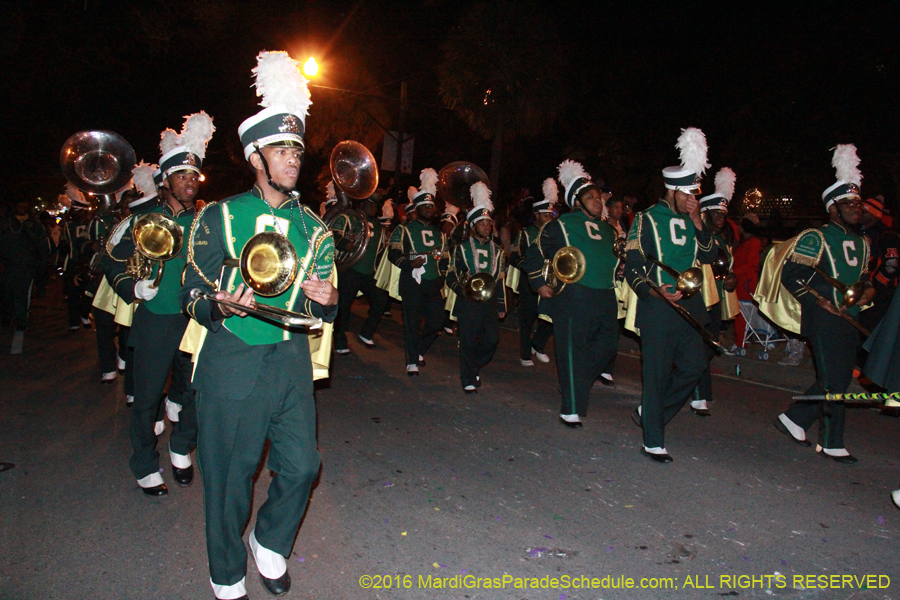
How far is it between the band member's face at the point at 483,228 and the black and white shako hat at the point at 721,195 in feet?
8.28

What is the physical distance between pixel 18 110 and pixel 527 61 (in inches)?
624

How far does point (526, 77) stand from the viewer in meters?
16.0

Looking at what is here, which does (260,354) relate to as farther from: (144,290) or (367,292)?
(367,292)

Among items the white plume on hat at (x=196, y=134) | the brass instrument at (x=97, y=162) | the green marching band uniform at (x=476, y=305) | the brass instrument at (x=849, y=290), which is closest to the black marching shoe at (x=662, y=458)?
the brass instrument at (x=849, y=290)

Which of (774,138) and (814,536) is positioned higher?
(774,138)

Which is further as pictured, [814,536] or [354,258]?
[354,258]

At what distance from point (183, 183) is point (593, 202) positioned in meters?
3.64

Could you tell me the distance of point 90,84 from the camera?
23266 mm

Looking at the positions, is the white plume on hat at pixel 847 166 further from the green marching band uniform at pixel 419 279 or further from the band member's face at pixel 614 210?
the green marching band uniform at pixel 419 279

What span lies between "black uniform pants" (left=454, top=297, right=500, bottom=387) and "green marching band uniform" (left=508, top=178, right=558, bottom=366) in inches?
66.6

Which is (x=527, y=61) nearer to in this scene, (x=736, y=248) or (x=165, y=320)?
(x=736, y=248)

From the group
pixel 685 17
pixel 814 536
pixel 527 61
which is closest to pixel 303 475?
pixel 814 536

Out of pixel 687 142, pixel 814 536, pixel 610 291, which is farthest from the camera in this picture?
pixel 610 291

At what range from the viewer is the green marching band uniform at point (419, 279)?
355 inches
